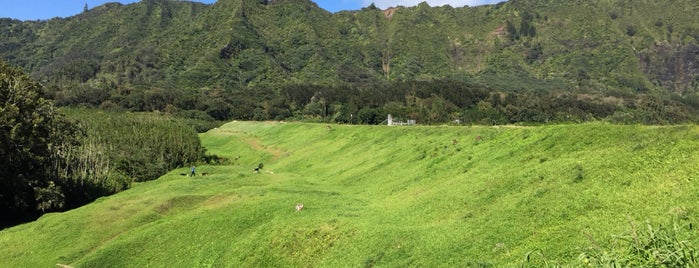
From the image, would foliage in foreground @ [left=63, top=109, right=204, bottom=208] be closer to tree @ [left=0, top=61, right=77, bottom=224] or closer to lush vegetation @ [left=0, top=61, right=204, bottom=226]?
lush vegetation @ [left=0, top=61, right=204, bottom=226]

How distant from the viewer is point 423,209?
26.9 meters

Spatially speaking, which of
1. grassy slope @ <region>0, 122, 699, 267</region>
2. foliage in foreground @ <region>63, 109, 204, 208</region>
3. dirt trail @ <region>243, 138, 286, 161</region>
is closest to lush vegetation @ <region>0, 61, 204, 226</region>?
foliage in foreground @ <region>63, 109, 204, 208</region>

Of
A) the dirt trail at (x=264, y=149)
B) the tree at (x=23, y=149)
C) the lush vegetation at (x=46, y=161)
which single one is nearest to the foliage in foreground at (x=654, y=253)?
the tree at (x=23, y=149)

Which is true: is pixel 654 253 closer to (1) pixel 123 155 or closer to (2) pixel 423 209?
(2) pixel 423 209

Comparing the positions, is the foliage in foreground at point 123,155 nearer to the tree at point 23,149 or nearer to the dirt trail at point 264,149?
the tree at point 23,149

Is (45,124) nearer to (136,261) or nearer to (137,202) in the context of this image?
(137,202)

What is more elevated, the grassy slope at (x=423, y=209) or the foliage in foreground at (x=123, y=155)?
the grassy slope at (x=423, y=209)

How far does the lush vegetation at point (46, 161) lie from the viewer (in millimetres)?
50125

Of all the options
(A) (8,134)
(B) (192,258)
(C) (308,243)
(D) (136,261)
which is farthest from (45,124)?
(C) (308,243)

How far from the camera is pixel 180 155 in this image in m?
92.7

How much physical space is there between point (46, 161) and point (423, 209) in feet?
176

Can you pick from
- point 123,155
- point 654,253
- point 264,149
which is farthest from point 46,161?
point 654,253

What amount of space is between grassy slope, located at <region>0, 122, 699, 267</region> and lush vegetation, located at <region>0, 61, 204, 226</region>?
460 inches

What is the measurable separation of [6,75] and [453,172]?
48956 millimetres
